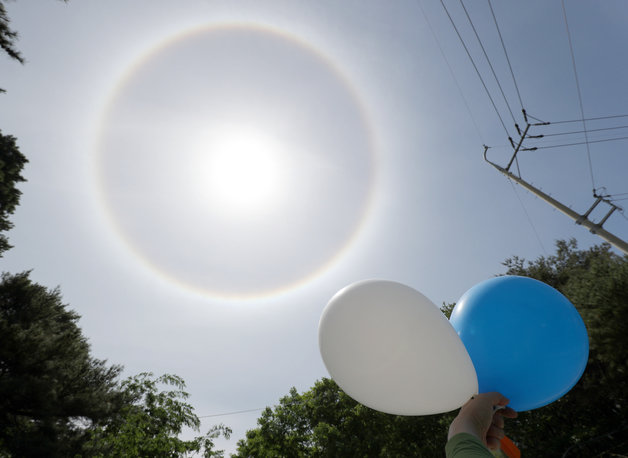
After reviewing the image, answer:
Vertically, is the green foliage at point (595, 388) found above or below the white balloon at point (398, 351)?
above

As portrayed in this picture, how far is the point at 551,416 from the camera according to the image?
1459 cm

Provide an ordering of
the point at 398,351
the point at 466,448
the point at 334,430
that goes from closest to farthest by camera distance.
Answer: the point at 466,448 → the point at 398,351 → the point at 334,430

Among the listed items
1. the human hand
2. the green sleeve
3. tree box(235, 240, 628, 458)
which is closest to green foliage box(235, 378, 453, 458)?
tree box(235, 240, 628, 458)

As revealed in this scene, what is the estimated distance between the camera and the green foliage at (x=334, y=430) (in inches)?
541

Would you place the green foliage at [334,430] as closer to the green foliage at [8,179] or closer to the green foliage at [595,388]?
the green foliage at [595,388]

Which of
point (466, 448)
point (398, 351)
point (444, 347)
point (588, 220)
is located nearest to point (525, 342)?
point (444, 347)

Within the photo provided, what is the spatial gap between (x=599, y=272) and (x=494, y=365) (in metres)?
13.0

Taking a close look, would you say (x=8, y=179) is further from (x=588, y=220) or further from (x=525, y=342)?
(x=588, y=220)

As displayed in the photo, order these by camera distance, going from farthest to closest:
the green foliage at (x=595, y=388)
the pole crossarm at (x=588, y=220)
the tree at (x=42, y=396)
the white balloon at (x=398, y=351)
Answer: the tree at (x=42, y=396)
the green foliage at (x=595, y=388)
the pole crossarm at (x=588, y=220)
the white balloon at (x=398, y=351)

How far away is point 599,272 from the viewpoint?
37.9 feet

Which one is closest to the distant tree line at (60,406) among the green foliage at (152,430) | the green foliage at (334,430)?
the green foliage at (152,430)

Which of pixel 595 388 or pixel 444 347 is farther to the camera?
pixel 595 388

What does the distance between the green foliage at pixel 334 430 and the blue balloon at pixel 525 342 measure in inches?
530

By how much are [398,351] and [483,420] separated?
652 millimetres
